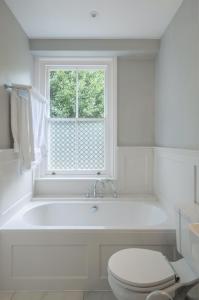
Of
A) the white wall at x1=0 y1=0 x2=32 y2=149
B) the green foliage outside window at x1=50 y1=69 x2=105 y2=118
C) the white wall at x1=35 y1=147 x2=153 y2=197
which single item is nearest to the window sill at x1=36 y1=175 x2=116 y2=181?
the white wall at x1=35 y1=147 x2=153 y2=197

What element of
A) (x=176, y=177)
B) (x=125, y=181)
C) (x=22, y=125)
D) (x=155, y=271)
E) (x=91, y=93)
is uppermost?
A: (x=91, y=93)

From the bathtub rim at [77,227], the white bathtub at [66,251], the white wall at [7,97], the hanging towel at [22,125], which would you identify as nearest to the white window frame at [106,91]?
the bathtub rim at [77,227]

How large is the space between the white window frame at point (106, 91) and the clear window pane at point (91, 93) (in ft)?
0.23

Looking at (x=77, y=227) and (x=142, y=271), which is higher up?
(x=77, y=227)

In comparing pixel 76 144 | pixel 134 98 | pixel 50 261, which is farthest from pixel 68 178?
pixel 134 98

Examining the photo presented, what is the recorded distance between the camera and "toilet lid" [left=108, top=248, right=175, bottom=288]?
1.52 metres

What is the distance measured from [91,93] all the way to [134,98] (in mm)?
578

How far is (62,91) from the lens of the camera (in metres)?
3.29

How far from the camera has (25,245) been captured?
83.5 inches

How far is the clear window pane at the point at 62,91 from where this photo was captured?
329 centimetres

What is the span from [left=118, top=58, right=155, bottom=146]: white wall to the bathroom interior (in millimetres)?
13

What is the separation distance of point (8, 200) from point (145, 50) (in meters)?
2.30

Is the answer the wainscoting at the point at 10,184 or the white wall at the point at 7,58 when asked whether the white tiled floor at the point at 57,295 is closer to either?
the wainscoting at the point at 10,184

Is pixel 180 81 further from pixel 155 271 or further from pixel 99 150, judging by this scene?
pixel 155 271
